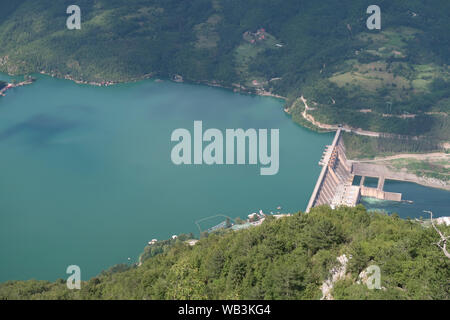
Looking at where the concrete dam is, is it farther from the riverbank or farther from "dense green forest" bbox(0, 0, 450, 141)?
"dense green forest" bbox(0, 0, 450, 141)

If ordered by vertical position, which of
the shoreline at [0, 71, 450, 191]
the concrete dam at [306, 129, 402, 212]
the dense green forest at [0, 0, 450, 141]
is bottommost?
the concrete dam at [306, 129, 402, 212]

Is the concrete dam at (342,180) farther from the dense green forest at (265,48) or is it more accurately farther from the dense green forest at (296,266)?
the dense green forest at (296,266)

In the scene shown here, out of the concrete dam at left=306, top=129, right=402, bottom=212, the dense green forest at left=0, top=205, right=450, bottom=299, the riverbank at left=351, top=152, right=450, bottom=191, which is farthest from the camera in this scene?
the riverbank at left=351, top=152, right=450, bottom=191

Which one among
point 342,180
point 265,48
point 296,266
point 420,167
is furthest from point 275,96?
point 296,266

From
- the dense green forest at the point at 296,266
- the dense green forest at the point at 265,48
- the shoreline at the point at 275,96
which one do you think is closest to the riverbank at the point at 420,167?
the shoreline at the point at 275,96

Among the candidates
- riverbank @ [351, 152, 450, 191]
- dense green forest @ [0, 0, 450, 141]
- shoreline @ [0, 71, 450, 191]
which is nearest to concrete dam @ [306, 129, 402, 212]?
riverbank @ [351, 152, 450, 191]

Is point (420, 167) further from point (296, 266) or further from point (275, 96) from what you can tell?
point (296, 266)
